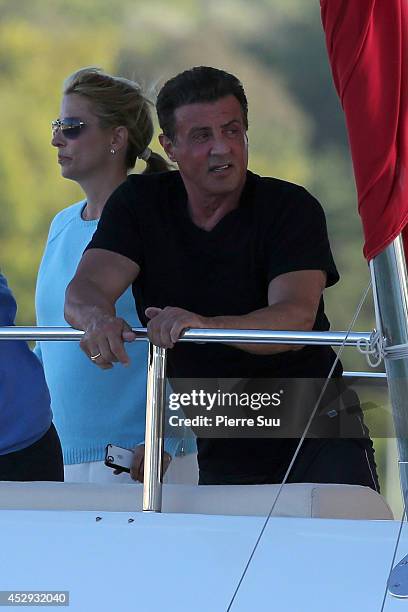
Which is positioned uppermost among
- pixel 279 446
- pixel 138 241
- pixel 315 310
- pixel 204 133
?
pixel 204 133

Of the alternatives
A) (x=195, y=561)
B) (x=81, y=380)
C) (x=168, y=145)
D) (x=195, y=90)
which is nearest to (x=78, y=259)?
(x=81, y=380)

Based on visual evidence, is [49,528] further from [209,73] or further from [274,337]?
[209,73]

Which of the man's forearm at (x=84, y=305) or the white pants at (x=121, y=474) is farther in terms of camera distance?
the white pants at (x=121, y=474)

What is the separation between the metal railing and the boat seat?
2.3 inches

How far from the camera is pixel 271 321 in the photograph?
2.30m

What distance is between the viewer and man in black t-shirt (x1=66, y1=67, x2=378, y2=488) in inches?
93.7

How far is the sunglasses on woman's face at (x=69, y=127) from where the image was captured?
2951 millimetres

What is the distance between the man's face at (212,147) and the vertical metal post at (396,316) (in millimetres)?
708

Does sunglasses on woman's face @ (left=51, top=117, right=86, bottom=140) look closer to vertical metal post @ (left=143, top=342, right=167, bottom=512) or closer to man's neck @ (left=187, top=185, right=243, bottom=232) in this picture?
man's neck @ (left=187, top=185, right=243, bottom=232)

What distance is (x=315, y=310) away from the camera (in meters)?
2.42

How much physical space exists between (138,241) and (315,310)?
38cm

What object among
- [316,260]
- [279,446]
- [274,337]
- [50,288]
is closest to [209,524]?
[274,337]

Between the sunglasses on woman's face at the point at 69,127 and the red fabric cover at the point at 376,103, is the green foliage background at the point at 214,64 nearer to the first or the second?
the sunglasses on woman's face at the point at 69,127

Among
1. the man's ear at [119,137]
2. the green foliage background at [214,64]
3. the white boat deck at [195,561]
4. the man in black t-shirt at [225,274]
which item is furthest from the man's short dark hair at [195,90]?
the white boat deck at [195,561]
